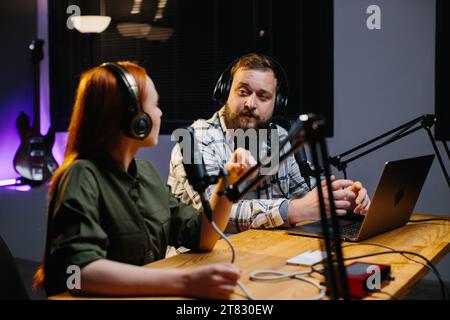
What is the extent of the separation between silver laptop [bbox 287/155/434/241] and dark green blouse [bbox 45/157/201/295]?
0.46 metres

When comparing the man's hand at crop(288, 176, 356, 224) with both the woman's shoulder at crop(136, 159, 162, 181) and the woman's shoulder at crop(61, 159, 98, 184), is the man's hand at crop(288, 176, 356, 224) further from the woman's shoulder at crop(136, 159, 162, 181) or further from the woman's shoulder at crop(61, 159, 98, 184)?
the woman's shoulder at crop(61, 159, 98, 184)

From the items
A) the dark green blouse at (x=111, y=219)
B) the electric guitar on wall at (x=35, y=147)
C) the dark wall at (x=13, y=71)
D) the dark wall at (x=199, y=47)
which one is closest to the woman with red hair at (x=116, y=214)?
the dark green blouse at (x=111, y=219)

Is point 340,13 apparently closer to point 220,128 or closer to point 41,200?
point 220,128

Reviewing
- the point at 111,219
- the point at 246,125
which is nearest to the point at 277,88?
the point at 246,125

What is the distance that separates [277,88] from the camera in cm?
245

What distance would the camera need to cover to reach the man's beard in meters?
2.32

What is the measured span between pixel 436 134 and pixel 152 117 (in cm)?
226

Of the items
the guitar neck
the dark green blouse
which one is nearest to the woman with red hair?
the dark green blouse

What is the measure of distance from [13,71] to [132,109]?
11.4 ft

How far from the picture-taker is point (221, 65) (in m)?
3.83

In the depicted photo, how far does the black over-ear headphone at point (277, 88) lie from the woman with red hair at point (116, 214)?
32.4 inches

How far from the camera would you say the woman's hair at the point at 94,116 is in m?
1.37

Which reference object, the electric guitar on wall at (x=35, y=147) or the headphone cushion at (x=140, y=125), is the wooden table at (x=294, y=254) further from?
the electric guitar on wall at (x=35, y=147)

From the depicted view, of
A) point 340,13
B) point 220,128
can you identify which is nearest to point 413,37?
point 340,13
